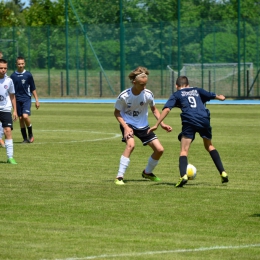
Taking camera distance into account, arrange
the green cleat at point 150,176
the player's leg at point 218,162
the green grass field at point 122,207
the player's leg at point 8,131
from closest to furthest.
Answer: the green grass field at point 122,207 → the player's leg at point 218,162 → the green cleat at point 150,176 → the player's leg at point 8,131

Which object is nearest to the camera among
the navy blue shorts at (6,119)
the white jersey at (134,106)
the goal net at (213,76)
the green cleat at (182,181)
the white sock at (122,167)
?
the green cleat at (182,181)

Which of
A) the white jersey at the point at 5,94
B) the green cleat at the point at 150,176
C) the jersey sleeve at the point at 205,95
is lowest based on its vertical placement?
the green cleat at the point at 150,176

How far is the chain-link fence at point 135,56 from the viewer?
4703cm

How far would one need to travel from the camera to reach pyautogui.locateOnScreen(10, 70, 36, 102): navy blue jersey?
→ 2084 cm

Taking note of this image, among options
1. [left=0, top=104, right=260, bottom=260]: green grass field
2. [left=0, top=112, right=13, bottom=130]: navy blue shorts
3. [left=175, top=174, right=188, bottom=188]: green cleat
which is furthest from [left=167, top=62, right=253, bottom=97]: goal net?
[left=175, top=174, right=188, bottom=188]: green cleat

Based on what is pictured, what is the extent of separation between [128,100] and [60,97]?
128ft

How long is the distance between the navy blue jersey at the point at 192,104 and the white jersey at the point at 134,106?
50 cm

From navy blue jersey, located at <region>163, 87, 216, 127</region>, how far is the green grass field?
3.28 feet

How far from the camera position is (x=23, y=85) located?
20.8m

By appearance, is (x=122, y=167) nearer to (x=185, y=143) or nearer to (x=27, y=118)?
(x=185, y=143)

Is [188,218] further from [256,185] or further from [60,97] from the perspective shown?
[60,97]

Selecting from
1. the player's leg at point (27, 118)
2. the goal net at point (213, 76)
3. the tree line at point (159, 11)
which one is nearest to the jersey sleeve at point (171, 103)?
the player's leg at point (27, 118)

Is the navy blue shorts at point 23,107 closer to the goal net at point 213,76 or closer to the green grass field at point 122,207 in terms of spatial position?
the green grass field at point 122,207

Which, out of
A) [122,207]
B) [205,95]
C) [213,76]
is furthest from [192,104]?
[213,76]
